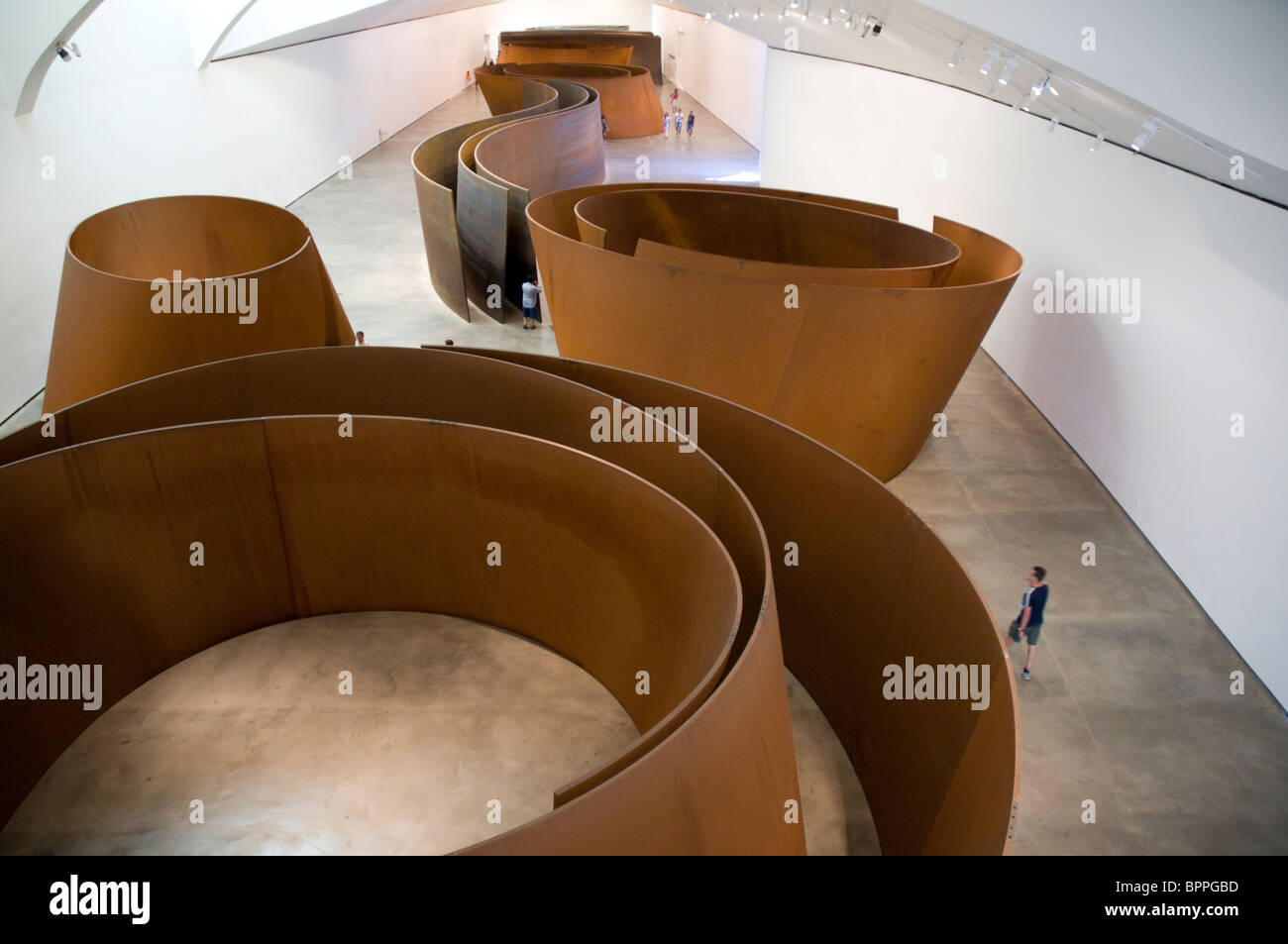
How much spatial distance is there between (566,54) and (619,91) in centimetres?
683

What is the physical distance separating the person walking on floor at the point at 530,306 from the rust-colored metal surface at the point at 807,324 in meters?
1.80

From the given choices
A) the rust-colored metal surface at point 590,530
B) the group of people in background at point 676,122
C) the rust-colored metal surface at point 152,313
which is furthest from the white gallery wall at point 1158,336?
the group of people in background at point 676,122

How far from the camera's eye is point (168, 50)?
13.2 meters

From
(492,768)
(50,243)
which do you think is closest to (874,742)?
(492,768)

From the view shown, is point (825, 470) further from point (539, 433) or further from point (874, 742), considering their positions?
point (539, 433)

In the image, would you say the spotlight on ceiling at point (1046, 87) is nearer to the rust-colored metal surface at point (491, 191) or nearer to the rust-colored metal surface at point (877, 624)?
the rust-colored metal surface at point (877, 624)

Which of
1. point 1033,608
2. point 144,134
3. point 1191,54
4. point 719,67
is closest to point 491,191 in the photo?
point 144,134

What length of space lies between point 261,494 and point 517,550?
1790mm

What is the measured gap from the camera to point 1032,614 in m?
6.25

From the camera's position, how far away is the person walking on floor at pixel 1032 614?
6180mm

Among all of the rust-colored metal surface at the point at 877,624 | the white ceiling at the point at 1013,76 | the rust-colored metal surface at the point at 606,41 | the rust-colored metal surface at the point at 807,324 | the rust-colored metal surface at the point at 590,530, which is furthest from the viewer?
the rust-colored metal surface at the point at 606,41

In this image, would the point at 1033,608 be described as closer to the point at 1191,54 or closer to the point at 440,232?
the point at 1191,54

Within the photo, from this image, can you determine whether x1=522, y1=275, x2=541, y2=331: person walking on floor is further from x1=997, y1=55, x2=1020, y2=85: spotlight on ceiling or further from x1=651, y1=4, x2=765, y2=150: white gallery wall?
x1=651, y1=4, x2=765, y2=150: white gallery wall

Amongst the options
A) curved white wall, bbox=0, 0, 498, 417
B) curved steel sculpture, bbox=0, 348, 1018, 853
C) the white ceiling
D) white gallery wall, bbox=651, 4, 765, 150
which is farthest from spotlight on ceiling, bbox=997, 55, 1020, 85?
white gallery wall, bbox=651, 4, 765, 150
